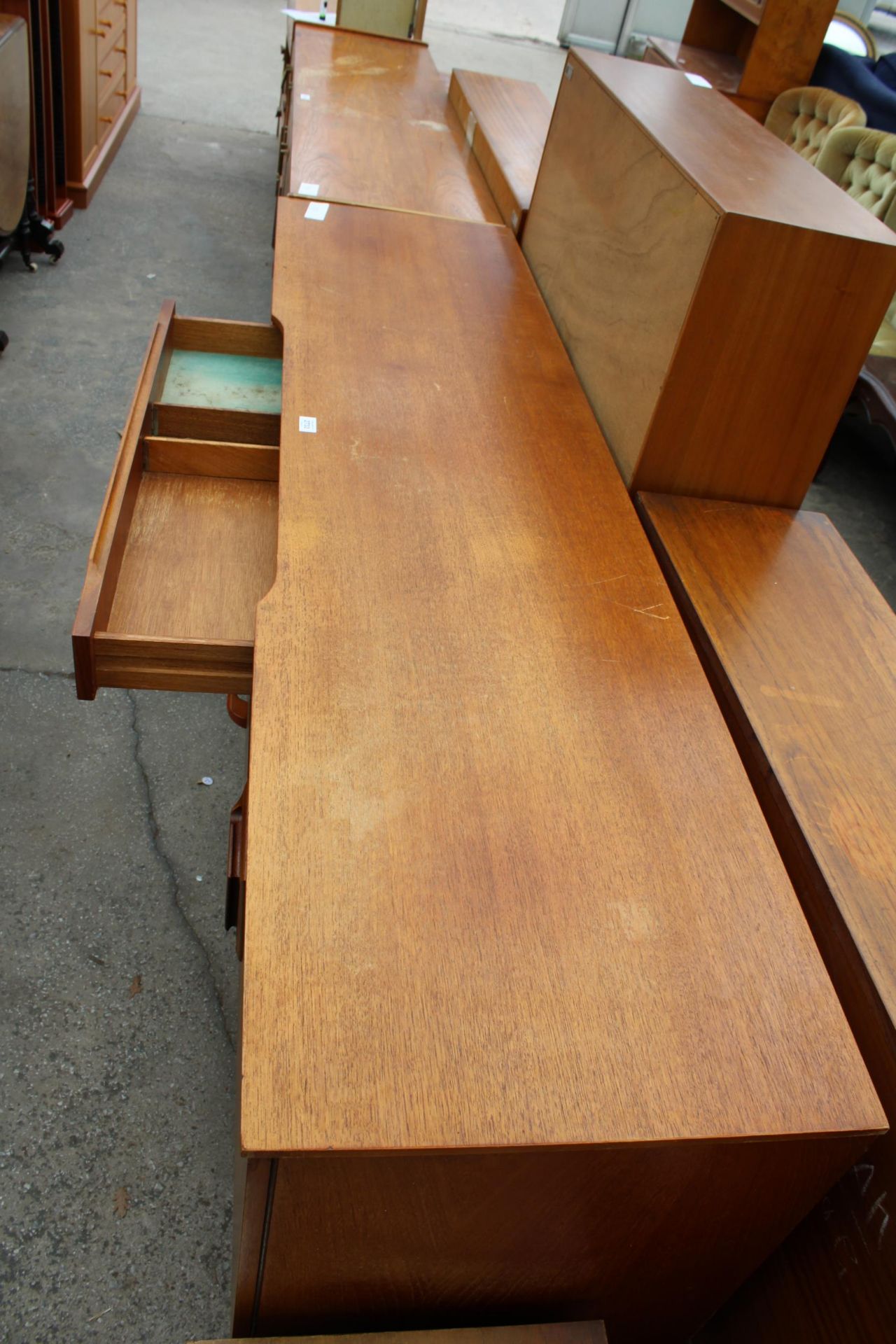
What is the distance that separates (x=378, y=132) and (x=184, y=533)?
6.97 feet

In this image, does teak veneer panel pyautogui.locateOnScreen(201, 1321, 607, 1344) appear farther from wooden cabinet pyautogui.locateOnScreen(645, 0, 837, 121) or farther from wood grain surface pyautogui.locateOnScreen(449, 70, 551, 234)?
wooden cabinet pyautogui.locateOnScreen(645, 0, 837, 121)

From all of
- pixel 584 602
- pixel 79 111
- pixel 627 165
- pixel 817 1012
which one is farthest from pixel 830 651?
pixel 79 111

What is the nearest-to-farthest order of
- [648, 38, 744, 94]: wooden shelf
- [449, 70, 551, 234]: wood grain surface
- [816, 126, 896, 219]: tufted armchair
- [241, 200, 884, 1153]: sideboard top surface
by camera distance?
[241, 200, 884, 1153]: sideboard top surface, [449, 70, 551, 234]: wood grain surface, [816, 126, 896, 219]: tufted armchair, [648, 38, 744, 94]: wooden shelf

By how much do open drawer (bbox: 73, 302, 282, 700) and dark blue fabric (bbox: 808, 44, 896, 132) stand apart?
3.35m

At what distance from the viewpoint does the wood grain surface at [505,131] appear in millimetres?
Result: 2577

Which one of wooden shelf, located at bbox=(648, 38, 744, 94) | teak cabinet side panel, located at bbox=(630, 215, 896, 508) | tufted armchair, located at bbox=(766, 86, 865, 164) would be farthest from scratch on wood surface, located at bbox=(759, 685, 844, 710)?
wooden shelf, located at bbox=(648, 38, 744, 94)

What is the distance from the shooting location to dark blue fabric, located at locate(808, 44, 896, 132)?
4.09 m

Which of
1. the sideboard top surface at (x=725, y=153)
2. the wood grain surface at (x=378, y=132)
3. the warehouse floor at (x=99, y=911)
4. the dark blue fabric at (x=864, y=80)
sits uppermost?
the sideboard top surface at (x=725, y=153)

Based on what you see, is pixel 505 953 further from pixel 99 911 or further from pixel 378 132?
pixel 378 132

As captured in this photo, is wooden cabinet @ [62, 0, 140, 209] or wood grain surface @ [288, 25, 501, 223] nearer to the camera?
wood grain surface @ [288, 25, 501, 223]

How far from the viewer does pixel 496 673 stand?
3.99 ft

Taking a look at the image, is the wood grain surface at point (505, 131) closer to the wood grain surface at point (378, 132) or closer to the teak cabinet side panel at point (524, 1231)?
Result: the wood grain surface at point (378, 132)

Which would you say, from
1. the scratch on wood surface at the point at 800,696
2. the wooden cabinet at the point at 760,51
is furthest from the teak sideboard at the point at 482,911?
the wooden cabinet at the point at 760,51

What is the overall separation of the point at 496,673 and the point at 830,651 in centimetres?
53
